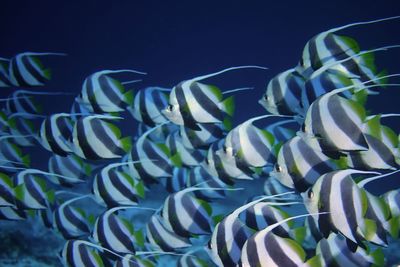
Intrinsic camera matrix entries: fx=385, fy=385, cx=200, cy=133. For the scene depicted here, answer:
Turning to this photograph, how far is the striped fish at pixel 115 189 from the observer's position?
3.42m

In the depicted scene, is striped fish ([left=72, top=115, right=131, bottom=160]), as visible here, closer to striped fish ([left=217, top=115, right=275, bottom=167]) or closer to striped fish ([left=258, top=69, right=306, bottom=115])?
striped fish ([left=217, top=115, right=275, bottom=167])

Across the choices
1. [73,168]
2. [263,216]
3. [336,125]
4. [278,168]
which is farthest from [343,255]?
[73,168]

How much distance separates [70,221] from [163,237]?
45.9 inches

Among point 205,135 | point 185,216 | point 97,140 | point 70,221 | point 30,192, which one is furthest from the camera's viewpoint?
point 70,221

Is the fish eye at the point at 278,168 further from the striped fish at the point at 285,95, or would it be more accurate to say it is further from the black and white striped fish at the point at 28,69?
the black and white striped fish at the point at 28,69

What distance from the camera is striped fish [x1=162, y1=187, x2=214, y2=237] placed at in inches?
119

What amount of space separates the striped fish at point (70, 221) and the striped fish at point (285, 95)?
85.6 inches

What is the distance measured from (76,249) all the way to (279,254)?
194 cm

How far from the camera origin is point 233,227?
2.45m

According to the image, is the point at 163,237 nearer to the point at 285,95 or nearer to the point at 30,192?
the point at 30,192

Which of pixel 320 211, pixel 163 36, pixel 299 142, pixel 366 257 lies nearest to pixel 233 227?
pixel 320 211

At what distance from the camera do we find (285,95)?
3330 mm

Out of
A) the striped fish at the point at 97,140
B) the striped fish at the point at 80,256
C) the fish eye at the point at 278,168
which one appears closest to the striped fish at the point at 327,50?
the fish eye at the point at 278,168

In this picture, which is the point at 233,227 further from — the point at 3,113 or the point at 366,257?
the point at 3,113
